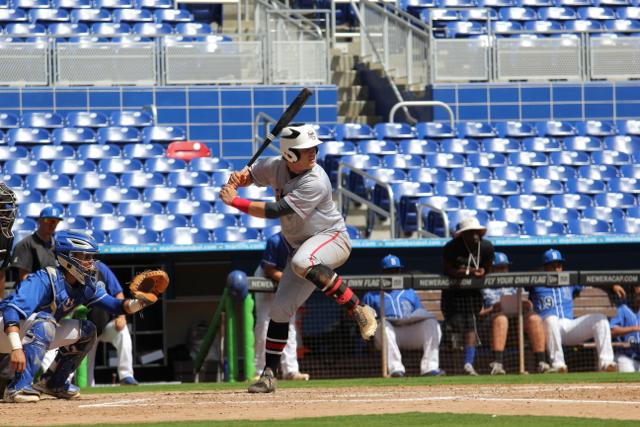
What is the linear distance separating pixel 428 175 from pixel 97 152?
Answer: 3.90 meters

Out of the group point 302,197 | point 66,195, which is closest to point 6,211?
point 302,197

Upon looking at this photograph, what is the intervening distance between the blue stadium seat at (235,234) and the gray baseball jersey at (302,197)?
207 inches

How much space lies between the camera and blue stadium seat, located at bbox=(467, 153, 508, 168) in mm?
16438

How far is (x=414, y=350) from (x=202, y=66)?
701 cm

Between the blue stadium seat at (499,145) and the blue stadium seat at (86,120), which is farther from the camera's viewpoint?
the blue stadium seat at (499,145)

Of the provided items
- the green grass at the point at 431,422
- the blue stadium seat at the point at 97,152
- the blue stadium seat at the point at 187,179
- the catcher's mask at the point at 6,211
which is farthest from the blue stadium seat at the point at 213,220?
the green grass at the point at 431,422

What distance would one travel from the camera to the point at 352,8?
67.1ft

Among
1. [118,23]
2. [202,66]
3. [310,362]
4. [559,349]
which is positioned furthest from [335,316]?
[118,23]

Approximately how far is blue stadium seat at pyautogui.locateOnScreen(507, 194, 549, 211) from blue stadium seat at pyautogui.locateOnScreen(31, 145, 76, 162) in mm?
5146

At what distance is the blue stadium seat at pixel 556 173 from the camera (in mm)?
16391

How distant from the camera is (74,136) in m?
15.9

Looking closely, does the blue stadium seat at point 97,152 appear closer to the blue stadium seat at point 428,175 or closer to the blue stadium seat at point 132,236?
the blue stadium seat at point 132,236

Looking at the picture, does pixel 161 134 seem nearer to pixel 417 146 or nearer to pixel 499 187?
pixel 417 146

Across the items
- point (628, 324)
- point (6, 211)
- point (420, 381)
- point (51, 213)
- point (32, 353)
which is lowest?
point (420, 381)
